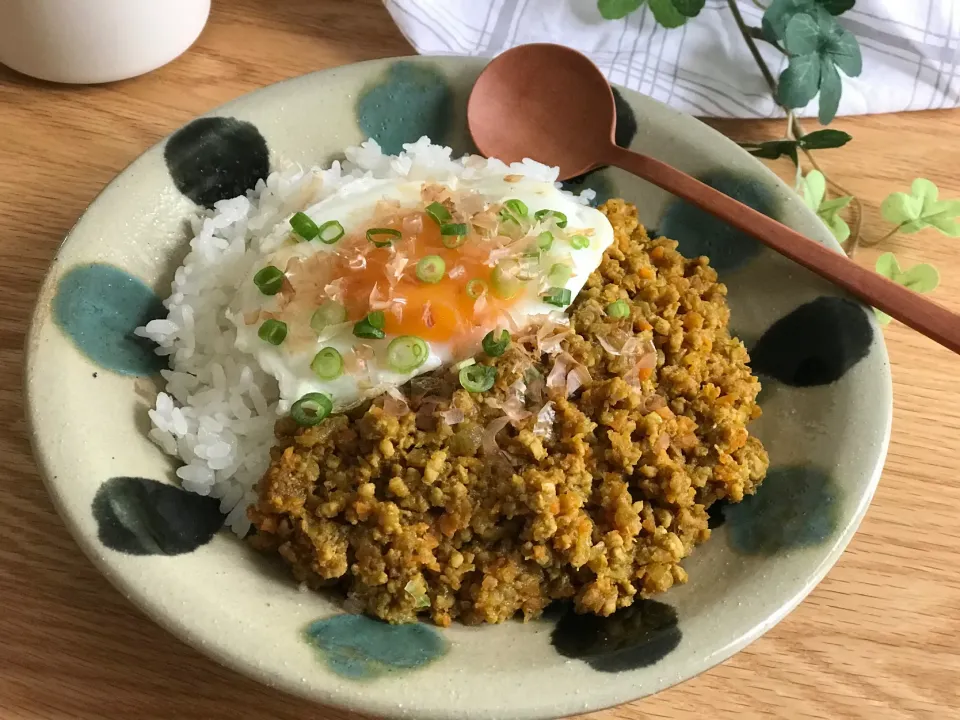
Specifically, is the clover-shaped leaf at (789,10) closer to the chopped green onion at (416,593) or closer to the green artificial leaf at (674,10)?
the green artificial leaf at (674,10)

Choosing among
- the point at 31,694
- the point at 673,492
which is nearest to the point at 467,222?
the point at 673,492

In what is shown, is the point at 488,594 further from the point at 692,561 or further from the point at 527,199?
the point at 527,199

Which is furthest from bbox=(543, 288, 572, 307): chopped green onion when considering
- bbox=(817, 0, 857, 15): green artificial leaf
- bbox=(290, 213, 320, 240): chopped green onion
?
bbox=(817, 0, 857, 15): green artificial leaf

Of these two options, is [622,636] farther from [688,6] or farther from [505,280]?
[688,6]

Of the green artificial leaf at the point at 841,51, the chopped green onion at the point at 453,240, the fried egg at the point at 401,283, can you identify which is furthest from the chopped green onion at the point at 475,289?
the green artificial leaf at the point at 841,51

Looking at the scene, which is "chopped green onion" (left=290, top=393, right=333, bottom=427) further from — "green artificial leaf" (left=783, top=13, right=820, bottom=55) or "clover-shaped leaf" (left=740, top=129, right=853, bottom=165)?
"green artificial leaf" (left=783, top=13, right=820, bottom=55)
